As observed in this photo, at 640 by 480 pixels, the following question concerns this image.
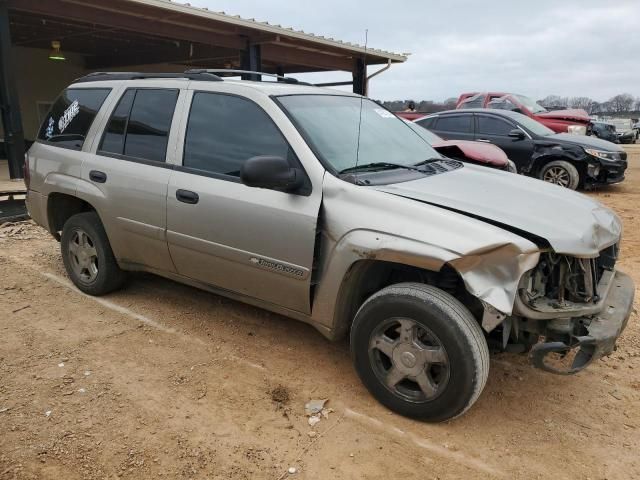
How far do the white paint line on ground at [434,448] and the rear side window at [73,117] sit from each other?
3.20 meters

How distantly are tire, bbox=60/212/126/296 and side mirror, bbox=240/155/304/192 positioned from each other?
1.97 m

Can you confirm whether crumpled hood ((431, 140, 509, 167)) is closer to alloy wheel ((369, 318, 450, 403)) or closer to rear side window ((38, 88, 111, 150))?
rear side window ((38, 88, 111, 150))

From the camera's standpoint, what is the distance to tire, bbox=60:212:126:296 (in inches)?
176

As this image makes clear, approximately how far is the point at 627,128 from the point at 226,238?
102 ft

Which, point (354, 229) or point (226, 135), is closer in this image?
point (354, 229)

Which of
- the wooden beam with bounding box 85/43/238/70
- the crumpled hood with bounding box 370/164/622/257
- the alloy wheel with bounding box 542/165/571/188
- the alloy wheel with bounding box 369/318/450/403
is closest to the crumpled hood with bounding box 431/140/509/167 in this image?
the crumpled hood with bounding box 370/164/622/257

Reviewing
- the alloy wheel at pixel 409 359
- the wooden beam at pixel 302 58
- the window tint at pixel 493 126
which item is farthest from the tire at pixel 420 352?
the wooden beam at pixel 302 58

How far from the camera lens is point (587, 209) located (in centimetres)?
330

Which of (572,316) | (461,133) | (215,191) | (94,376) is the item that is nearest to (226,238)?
(215,191)

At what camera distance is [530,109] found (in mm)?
13805

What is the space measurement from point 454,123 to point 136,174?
26.5 ft

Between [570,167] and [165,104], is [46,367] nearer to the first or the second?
[165,104]

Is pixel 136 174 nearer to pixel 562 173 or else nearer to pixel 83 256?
pixel 83 256

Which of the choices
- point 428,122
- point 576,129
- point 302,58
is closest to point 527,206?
point 428,122
